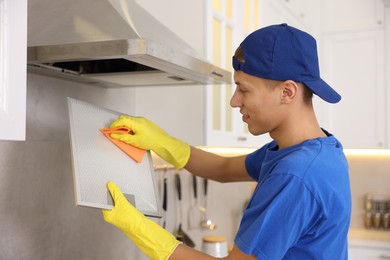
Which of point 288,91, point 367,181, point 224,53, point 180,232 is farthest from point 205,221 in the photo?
point 288,91

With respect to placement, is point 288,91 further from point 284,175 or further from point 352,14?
point 352,14

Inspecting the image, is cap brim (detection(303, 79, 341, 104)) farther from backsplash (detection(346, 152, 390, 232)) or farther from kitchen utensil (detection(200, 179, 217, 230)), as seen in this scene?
backsplash (detection(346, 152, 390, 232))

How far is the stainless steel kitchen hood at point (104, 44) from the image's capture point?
124 centimetres

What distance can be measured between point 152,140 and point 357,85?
88.6 inches

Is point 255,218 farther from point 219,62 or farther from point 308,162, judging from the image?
point 219,62

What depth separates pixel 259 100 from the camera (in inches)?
51.6

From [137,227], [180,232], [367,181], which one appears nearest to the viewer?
[137,227]

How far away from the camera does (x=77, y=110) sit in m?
1.31

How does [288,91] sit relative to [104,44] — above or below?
below

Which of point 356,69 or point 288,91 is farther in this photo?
point 356,69

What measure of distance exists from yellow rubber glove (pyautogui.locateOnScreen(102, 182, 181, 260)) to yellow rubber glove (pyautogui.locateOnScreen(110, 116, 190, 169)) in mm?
214

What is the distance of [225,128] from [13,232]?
1.20 metres

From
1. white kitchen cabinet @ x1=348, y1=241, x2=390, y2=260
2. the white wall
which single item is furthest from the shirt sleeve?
white kitchen cabinet @ x1=348, y1=241, x2=390, y2=260

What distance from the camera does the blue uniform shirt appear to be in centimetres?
115
